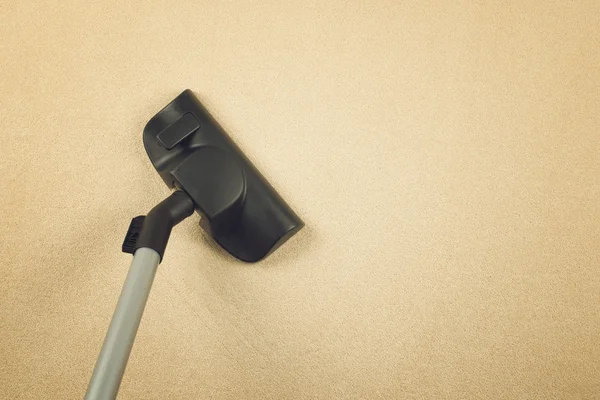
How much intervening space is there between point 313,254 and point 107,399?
1.82ft

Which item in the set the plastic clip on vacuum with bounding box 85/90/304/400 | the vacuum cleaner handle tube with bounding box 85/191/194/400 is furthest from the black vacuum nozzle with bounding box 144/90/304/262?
the vacuum cleaner handle tube with bounding box 85/191/194/400

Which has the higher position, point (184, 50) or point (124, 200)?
point (184, 50)

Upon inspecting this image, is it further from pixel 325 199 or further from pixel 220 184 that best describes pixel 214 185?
pixel 325 199

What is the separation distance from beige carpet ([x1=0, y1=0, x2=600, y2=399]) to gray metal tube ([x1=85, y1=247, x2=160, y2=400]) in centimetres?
31

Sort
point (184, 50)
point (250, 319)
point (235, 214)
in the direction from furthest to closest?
point (184, 50), point (250, 319), point (235, 214)

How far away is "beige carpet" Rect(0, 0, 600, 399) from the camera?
1.07m

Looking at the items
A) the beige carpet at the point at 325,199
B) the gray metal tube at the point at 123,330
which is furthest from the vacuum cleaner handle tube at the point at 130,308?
the beige carpet at the point at 325,199

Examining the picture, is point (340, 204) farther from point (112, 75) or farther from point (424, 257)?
point (112, 75)

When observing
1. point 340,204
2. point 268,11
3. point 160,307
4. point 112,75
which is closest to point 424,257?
point 340,204

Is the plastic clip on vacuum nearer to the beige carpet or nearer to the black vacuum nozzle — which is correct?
the black vacuum nozzle

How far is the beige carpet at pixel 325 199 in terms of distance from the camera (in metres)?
1.07

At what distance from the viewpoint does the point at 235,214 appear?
979 millimetres

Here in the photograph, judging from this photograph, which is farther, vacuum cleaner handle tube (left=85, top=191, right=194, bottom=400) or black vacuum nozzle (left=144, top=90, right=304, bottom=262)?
black vacuum nozzle (left=144, top=90, right=304, bottom=262)

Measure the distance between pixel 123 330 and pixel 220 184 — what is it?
344 mm
